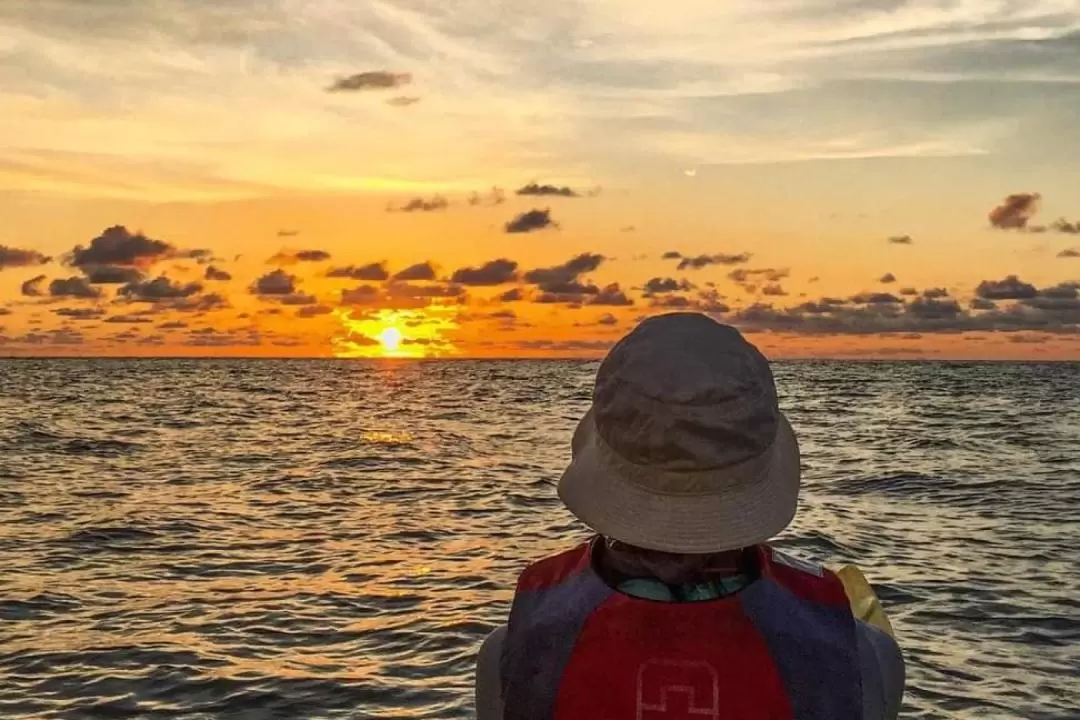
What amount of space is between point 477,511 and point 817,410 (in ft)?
121

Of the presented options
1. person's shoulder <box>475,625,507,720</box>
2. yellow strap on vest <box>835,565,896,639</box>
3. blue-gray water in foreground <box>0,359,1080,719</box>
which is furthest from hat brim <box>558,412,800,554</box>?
blue-gray water in foreground <box>0,359,1080,719</box>

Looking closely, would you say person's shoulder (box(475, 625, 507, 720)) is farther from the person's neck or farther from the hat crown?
the hat crown

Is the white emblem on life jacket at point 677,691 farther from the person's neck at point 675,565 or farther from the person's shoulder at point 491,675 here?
the person's shoulder at point 491,675

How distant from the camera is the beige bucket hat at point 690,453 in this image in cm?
235

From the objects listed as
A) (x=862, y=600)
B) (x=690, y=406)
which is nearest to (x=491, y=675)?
(x=690, y=406)

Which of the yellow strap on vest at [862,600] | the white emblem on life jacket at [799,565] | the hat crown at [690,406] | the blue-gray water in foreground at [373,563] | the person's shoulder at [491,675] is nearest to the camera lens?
the hat crown at [690,406]

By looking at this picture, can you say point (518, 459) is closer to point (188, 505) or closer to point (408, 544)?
point (188, 505)

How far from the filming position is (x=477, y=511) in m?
19.9

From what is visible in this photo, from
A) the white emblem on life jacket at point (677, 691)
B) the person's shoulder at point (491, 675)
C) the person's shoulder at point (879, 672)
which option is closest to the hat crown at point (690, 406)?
the white emblem on life jacket at point (677, 691)

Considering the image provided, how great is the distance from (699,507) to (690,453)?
118mm

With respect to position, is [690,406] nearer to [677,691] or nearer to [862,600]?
[677,691]

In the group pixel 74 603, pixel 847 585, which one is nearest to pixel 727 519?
pixel 847 585

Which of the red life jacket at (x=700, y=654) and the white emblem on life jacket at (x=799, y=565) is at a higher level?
the white emblem on life jacket at (x=799, y=565)

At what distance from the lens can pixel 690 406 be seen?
7.70ft
